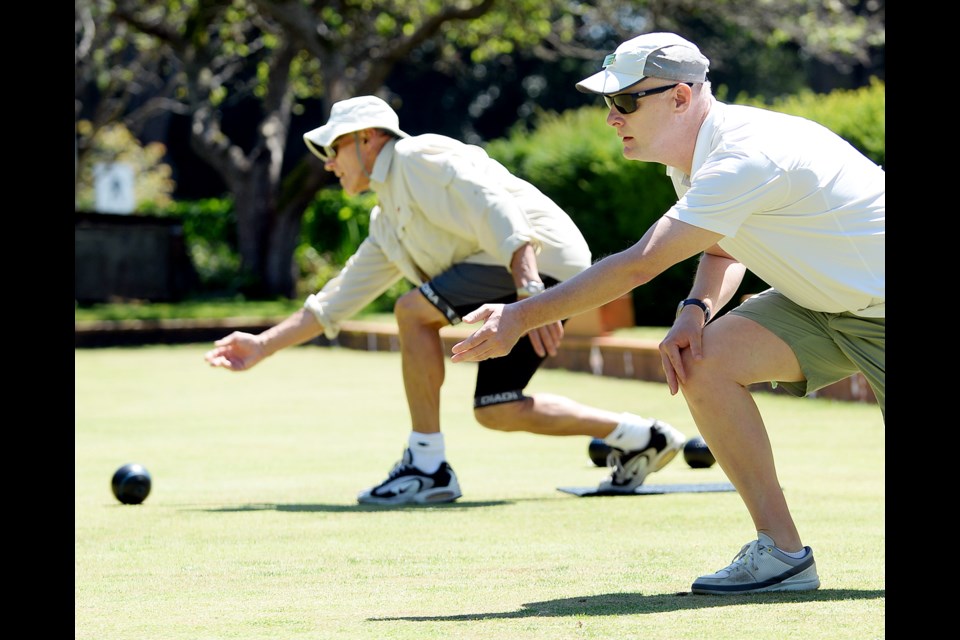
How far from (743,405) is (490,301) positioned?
2313 mm

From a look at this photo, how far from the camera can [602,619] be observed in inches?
142

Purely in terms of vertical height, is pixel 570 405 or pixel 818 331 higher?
pixel 818 331

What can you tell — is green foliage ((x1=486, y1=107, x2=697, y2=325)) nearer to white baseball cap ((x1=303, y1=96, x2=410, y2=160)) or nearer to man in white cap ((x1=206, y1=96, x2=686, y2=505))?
man in white cap ((x1=206, y1=96, x2=686, y2=505))

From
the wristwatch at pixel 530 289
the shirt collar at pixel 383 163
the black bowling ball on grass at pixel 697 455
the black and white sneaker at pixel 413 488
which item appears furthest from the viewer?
the black bowling ball on grass at pixel 697 455

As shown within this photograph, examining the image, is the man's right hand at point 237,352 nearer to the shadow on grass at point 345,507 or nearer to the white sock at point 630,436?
the shadow on grass at point 345,507

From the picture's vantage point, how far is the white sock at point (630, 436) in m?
6.44

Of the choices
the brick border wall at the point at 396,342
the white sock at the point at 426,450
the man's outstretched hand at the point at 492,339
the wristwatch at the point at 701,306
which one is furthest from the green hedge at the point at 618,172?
the man's outstretched hand at the point at 492,339

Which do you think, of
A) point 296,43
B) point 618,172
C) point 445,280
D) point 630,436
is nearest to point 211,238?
point 296,43

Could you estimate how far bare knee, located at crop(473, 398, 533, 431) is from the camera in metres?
6.34

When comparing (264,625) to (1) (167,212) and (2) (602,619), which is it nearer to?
(2) (602,619)

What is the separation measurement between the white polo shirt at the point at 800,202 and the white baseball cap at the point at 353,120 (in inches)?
98.8
